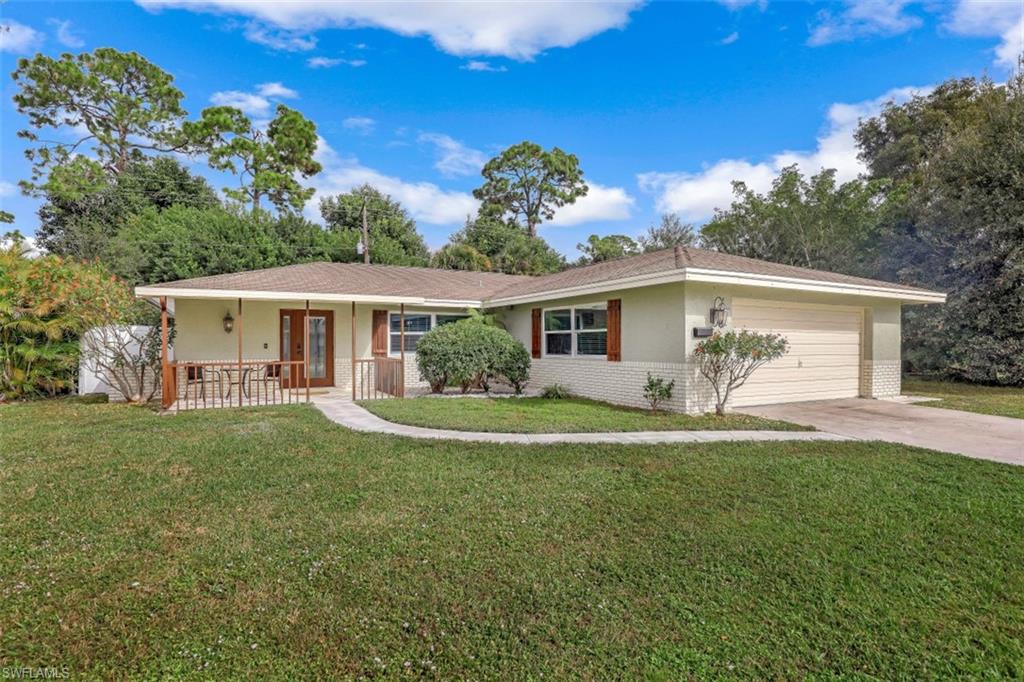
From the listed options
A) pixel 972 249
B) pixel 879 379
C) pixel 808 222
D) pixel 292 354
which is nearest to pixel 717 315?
pixel 879 379

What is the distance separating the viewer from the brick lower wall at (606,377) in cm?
933

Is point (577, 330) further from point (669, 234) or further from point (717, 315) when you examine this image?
point (669, 234)

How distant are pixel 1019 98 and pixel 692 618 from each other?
19348mm

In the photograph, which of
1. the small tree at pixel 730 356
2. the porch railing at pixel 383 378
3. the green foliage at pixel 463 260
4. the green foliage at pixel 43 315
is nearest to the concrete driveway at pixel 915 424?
the small tree at pixel 730 356

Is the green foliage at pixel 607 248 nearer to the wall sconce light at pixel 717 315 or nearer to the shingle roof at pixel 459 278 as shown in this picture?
the shingle roof at pixel 459 278

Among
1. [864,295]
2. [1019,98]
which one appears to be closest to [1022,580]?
[864,295]

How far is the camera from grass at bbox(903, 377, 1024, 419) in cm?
960

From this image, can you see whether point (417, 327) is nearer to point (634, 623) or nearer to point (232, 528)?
point (232, 528)

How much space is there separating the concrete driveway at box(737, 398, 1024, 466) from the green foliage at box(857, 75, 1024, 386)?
6275 mm

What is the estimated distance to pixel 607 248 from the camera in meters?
29.6

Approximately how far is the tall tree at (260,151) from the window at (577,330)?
22.2 meters

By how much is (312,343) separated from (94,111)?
24.0 meters

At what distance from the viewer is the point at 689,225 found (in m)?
27.9

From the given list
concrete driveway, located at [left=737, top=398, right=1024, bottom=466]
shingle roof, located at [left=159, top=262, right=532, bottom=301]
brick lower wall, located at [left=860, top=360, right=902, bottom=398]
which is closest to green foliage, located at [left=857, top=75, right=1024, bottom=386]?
brick lower wall, located at [left=860, top=360, right=902, bottom=398]
